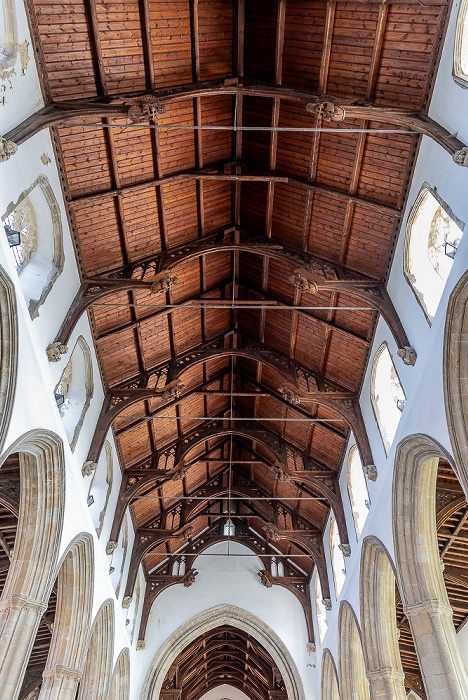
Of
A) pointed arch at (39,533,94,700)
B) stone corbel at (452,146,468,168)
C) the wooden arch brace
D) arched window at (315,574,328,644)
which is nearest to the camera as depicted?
stone corbel at (452,146,468,168)

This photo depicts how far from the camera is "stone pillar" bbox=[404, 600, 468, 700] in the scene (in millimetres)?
10227

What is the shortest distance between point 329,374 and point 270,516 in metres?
8.44

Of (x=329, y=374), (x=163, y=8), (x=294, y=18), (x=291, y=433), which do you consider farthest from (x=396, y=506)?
(x=163, y=8)

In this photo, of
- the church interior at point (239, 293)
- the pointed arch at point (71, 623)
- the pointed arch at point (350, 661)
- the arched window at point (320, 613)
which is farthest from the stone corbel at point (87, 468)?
the arched window at point (320, 613)

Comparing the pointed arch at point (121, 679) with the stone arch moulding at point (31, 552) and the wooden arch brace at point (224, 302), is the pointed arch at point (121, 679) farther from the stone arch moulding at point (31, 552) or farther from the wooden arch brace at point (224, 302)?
the wooden arch brace at point (224, 302)

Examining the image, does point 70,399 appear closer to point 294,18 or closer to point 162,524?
point 294,18

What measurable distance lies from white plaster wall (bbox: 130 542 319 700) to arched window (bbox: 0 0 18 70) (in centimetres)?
1896

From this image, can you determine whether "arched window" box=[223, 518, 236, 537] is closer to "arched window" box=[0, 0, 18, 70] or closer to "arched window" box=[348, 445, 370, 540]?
"arched window" box=[348, 445, 370, 540]

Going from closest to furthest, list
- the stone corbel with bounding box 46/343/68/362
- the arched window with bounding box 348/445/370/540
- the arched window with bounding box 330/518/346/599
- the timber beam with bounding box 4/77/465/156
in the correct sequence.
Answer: the timber beam with bounding box 4/77/465/156 < the stone corbel with bounding box 46/343/68/362 < the arched window with bounding box 348/445/370/540 < the arched window with bounding box 330/518/346/599

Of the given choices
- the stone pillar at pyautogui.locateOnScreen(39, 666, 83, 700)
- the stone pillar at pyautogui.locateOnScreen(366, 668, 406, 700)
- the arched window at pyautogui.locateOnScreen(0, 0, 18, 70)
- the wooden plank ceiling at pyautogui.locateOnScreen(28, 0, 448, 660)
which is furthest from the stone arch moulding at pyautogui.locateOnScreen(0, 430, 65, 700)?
the stone pillar at pyautogui.locateOnScreen(366, 668, 406, 700)

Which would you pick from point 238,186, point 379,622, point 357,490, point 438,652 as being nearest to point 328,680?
point 379,622

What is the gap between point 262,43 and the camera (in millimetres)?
11984

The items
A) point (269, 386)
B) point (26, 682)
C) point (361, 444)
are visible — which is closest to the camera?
point (361, 444)

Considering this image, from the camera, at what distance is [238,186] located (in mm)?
15047
